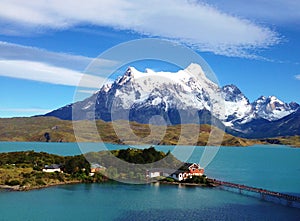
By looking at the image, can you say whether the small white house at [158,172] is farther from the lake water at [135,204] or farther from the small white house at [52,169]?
the small white house at [52,169]

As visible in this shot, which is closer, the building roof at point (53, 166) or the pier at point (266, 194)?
the pier at point (266, 194)

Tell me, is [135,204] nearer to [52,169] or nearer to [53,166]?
[52,169]

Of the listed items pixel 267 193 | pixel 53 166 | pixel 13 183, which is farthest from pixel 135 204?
pixel 53 166

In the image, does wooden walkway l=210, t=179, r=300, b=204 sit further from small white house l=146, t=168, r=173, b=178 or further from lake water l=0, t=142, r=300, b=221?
small white house l=146, t=168, r=173, b=178

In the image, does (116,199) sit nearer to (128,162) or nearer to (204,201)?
(204,201)

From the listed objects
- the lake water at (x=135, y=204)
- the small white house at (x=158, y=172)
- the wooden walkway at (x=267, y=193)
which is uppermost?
the small white house at (x=158, y=172)

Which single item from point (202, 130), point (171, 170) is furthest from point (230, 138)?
point (171, 170)

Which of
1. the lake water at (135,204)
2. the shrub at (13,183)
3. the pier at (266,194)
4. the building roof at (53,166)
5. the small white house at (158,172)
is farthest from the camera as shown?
the building roof at (53,166)

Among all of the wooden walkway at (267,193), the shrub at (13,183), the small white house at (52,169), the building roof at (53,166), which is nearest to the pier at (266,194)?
the wooden walkway at (267,193)
